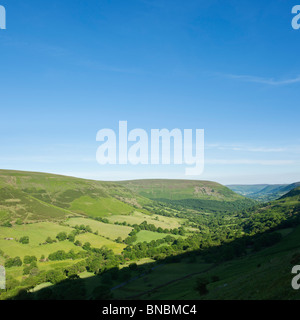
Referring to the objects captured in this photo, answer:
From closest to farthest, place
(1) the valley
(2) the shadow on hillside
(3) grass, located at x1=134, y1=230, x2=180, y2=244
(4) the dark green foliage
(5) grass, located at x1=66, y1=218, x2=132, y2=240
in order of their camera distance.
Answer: (1) the valley, (2) the shadow on hillside, (4) the dark green foliage, (3) grass, located at x1=134, y1=230, x2=180, y2=244, (5) grass, located at x1=66, y1=218, x2=132, y2=240

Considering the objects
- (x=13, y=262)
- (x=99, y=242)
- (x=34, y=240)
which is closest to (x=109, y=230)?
(x=99, y=242)

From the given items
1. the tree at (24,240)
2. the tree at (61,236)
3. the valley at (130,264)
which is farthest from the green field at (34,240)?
the tree at (61,236)

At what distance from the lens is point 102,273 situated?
327 ft

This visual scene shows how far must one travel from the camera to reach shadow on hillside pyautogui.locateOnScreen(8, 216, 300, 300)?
71562mm

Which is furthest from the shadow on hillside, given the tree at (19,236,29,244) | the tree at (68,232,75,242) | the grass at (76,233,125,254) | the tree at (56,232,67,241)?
the tree at (56,232,67,241)

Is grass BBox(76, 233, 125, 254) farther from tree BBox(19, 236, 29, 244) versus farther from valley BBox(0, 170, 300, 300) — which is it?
tree BBox(19, 236, 29, 244)

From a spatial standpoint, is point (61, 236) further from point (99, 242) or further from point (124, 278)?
point (124, 278)

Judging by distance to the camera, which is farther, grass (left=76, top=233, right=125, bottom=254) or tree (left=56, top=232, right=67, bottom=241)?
tree (left=56, top=232, right=67, bottom=241)

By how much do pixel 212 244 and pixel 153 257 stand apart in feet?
124

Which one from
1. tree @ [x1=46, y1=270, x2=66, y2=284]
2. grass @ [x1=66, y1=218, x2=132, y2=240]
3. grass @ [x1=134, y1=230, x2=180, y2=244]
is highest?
tree @ [x1=46, y1=270, x2=66, y2=284]

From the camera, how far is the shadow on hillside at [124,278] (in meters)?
71.6

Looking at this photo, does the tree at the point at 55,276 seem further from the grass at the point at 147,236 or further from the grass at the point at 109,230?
the grass at the point at 147,236
